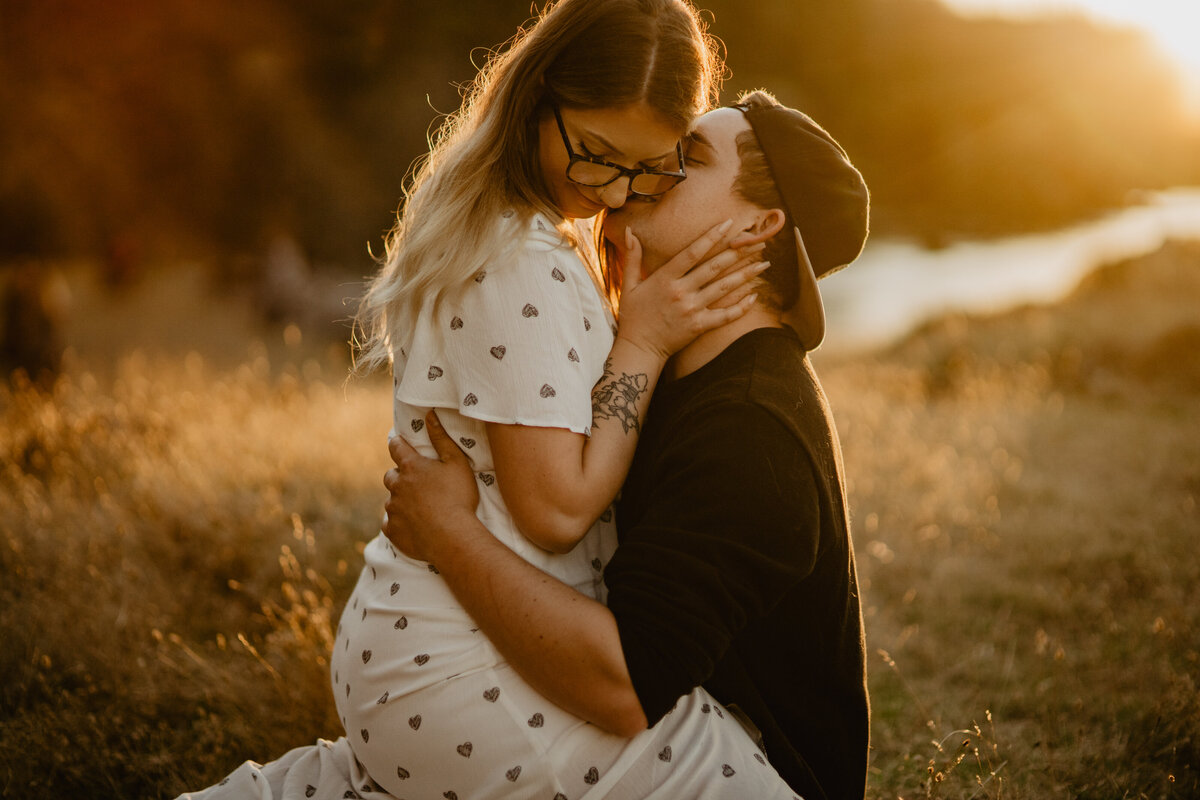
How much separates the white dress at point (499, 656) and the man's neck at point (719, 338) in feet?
0.77

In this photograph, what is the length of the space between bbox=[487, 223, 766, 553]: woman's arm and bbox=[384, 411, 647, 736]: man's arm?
112 mm

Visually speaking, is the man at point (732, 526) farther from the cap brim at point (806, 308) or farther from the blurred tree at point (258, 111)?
the blurred tree at point (258, 111)

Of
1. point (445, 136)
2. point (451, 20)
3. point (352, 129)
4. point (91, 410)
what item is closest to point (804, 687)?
point (445, 136)

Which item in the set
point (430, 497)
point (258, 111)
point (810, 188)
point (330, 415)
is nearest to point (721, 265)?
point (810, 188)

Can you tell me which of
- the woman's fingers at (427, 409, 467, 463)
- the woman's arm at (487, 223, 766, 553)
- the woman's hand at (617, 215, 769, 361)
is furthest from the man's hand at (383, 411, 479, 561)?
the woman's hand at (617, 215, 769, 361)

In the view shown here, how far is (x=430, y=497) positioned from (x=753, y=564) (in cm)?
76

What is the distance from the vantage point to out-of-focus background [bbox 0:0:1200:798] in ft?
10.8

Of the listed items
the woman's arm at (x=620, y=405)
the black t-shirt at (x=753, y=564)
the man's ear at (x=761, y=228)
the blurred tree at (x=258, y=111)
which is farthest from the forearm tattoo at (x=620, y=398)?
the blurred tree at (x=258, y=111)

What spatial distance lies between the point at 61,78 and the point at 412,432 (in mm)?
24142

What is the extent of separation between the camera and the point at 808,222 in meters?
2.16

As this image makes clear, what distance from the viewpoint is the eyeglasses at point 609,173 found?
2.11 meters

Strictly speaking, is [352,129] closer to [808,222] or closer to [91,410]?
[91,410]

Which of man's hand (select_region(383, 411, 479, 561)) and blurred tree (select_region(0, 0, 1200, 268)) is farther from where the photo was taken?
blurred tree (select_region(0, 0, 1200, 268))

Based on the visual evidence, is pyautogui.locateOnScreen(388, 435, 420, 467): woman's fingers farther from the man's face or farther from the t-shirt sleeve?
the man's face
